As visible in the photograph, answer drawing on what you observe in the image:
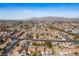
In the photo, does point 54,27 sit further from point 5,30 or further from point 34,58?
point 5,30

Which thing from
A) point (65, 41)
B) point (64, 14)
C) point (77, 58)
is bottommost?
point (77, 58)

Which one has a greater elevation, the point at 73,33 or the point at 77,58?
the point at 73,33

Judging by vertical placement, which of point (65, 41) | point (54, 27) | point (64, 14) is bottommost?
point (65, 41)

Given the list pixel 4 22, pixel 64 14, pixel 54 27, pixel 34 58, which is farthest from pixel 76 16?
pixel 4 22

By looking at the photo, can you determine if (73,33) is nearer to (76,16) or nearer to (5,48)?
(76,16)

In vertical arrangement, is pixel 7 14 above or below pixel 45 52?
above

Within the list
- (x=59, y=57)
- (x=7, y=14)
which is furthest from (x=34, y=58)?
(x=7, y=14)

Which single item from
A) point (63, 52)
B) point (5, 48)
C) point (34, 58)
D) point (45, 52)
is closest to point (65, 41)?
point (63, 52)

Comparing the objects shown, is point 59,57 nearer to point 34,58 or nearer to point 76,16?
point 34,58
